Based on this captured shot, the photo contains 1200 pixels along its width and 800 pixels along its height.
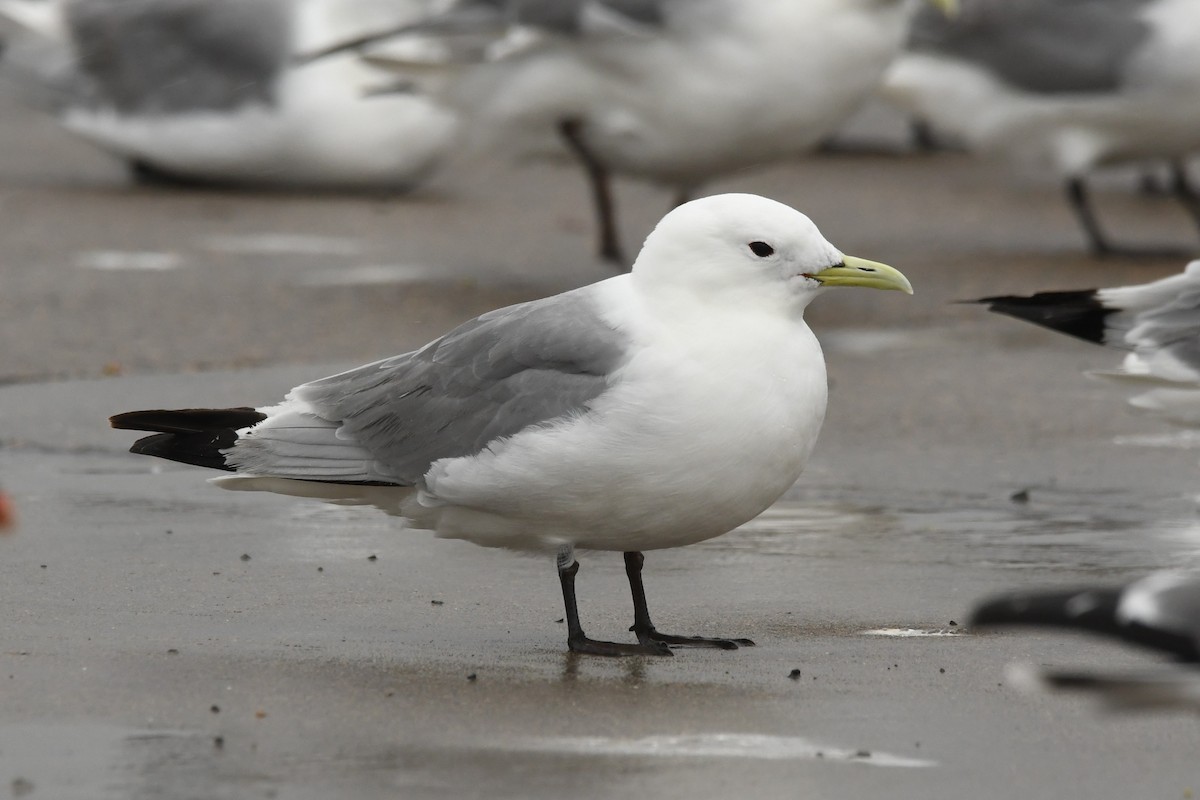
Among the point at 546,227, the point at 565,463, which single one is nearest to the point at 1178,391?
the point at 565,463

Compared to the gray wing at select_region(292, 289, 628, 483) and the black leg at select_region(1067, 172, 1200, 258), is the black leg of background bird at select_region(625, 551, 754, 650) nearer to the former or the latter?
the gray wing at select_region(292, 289, 628, 483)

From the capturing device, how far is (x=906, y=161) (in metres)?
13.6

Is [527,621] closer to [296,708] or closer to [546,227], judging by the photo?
[296,708]

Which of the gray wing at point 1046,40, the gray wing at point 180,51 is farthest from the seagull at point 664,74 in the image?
the gray wing at point 180,51

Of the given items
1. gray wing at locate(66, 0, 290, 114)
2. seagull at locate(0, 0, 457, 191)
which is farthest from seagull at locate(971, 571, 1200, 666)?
gray wing at locate(66, 0, 290, 114)

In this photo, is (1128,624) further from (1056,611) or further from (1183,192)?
(1183,192)

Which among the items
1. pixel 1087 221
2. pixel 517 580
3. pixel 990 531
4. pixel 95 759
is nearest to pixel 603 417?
pixel 517 580

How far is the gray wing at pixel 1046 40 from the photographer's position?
9781 millimetres

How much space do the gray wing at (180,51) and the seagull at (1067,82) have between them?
11.5 ft

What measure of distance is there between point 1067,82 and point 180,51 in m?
5.06

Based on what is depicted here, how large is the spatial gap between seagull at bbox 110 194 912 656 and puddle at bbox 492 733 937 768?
67 centimetres

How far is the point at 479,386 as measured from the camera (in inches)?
189

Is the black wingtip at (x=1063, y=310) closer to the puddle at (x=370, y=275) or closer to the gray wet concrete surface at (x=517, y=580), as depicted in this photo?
the gray wet concrete surface at (x=517, y=580)

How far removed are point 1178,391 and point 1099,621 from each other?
277cm
